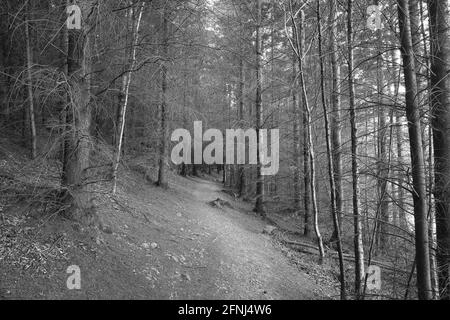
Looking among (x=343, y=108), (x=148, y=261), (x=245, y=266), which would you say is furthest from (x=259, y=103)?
(x=148, y=261)

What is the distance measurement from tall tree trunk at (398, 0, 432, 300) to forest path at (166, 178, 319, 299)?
11.2 feet

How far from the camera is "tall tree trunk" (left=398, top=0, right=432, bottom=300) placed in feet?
11.1

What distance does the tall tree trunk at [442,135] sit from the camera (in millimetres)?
3973

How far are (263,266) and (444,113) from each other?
539 centimetres

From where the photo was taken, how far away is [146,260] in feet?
19.9

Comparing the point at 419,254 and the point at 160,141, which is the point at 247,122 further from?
the point at 419,254

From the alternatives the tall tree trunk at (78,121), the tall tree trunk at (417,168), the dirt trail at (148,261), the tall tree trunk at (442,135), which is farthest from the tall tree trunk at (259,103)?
the tall tree trunk at (417,168)

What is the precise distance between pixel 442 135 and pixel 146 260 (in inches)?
224

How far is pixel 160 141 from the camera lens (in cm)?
1273

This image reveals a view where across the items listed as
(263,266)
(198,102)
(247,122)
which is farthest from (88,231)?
(198,102)

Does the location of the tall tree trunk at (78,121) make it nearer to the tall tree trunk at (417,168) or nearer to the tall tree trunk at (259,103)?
the tall tree trunk at (417,168)

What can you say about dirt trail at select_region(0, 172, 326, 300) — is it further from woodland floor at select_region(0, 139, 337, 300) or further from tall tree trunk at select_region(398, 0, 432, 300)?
tall tree trunk at select_region(398, 0, 432, 300)

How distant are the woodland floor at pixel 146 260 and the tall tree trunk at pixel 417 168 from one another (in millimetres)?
2408

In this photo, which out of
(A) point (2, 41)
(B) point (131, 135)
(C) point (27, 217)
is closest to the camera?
(C) point (27, 217)
